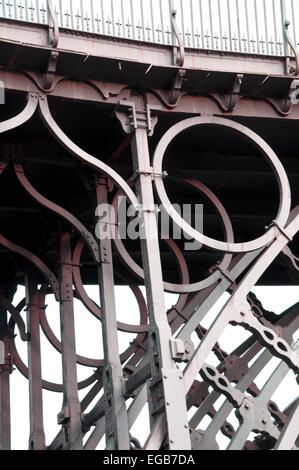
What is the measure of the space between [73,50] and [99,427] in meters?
5.80

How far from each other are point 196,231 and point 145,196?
87cm

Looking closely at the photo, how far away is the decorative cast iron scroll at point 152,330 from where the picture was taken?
536 inches

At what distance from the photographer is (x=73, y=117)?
1528cm

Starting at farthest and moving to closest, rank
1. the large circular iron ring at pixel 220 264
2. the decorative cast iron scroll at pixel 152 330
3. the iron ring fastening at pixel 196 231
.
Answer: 1. the large circular iron ring at pixel 220 264
2. the iron ring fastening at pixel 196 231
3. the decorative cast iron scroll at pixel 152 330

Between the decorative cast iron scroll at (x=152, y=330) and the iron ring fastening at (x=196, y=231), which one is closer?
the decorative cast iron scroll at (x=152, y=330)

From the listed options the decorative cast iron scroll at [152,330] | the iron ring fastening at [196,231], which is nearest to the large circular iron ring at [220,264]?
the decorative cast iron scroll at [152,330]

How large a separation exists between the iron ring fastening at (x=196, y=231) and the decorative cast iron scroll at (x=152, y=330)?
16 millimetres

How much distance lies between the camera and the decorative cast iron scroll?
13609 mm

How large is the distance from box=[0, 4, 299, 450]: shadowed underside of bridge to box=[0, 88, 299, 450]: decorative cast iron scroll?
0.9 inches

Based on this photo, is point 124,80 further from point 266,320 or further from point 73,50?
point 266,320

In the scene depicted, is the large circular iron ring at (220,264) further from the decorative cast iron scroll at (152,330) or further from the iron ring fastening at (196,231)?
the iron ring fastening at (196,231)

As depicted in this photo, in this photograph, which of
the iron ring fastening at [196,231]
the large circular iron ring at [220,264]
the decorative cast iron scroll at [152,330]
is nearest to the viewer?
the decorative cast iron scroll at [152,330]
